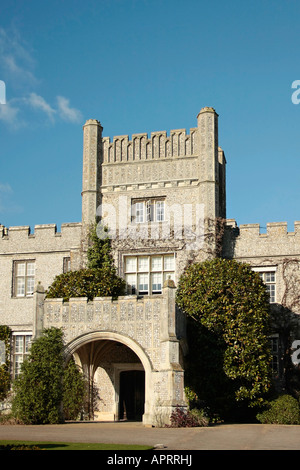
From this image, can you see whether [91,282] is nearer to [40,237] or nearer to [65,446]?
[40,237]

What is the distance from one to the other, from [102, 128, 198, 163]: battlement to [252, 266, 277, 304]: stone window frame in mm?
5507

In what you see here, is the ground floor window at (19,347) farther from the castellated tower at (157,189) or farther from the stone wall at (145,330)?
the stone wall at (145,330)

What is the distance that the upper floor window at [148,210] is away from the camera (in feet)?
90.4

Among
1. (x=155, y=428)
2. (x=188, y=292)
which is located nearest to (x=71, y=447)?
(x=155, y=428)

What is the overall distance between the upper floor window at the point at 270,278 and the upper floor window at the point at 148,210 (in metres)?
4.48

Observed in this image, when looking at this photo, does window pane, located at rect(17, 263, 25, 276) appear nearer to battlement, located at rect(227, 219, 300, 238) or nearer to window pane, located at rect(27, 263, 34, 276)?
window pane, located at rect(27, 263, 34, 276)

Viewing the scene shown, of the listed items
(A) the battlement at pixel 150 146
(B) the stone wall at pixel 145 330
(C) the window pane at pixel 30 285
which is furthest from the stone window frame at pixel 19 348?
(A) the battlement at pixel 150 146

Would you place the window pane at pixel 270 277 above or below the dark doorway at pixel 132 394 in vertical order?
above

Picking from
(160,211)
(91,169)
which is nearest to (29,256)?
(91,169)

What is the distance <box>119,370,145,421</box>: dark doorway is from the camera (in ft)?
87.7

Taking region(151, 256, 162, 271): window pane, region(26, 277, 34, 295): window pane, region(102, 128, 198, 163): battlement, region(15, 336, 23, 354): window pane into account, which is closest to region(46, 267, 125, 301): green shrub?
region(151, 256, 162, 271): window pane
